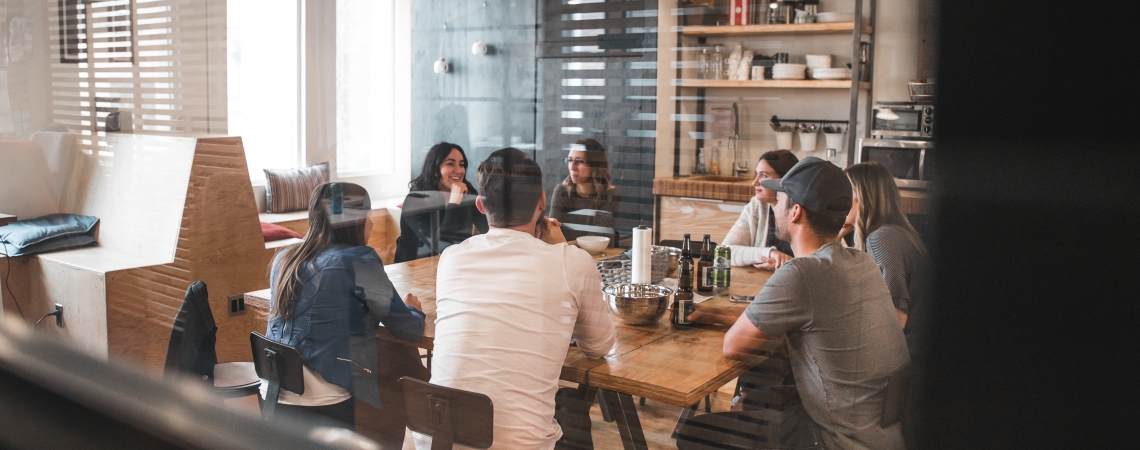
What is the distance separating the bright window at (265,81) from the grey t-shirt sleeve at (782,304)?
368 mm

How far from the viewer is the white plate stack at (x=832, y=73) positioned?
1.05 feet

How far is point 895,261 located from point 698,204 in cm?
12

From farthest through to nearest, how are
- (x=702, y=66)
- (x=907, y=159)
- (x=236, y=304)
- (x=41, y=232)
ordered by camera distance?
(x=41, y=232) < (x=236, y=304) < (x=702, y=66) < (x=907, y=159)

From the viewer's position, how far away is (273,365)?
2.31 feet

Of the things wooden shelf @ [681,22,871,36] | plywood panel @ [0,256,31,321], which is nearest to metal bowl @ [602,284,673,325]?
wooden shelf @ [681,22,871,36]

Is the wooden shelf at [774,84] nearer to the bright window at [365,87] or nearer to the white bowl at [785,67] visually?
the white bowl at [785,67]

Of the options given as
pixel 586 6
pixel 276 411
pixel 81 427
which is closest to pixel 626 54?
pixel 586 6

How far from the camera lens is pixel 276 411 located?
62cm

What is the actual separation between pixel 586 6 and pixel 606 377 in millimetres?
289

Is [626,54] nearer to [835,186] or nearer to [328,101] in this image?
[835,186]

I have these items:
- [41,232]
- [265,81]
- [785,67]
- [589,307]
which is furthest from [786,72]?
[41,232]

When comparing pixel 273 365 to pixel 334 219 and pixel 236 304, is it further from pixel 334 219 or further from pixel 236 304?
pixel 334 219

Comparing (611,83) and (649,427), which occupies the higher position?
(611,83)

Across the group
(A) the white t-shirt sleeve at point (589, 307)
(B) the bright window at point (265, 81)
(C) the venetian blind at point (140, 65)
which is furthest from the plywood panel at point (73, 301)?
(A) the white t-shirt sleeve at point (589, 307)
